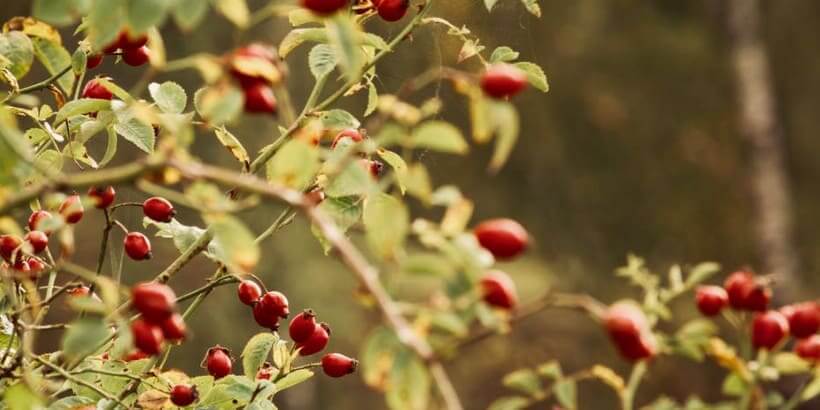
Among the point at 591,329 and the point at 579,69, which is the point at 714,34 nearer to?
the point at 579,69

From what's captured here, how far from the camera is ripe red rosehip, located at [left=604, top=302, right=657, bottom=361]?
0.56 meters

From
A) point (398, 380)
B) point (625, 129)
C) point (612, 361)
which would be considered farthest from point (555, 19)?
point (398, 380)

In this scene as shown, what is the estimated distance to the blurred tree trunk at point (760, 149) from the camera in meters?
5.68

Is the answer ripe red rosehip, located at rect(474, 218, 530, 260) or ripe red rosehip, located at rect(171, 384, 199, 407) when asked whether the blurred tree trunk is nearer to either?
ripe red rosehip, located at rect(171, 384, 199, 407)

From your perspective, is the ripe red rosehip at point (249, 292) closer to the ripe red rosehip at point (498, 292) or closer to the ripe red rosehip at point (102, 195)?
the ripe red rosehip at point (102, 195)

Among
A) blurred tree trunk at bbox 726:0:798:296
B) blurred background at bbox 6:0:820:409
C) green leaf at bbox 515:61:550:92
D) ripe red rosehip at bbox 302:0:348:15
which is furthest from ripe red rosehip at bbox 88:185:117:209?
blurred background at bbox 6:0:820:409

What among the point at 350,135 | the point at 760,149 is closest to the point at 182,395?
the point at 350,135

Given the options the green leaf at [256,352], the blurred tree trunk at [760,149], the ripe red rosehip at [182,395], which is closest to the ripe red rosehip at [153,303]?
the ripe red rosehip at [182,395]

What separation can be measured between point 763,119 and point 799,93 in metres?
1.71

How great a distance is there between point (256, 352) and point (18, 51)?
0.31 metres

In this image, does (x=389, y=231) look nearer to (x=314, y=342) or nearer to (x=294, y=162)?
(x=294, y=162)

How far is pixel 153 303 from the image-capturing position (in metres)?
0.62

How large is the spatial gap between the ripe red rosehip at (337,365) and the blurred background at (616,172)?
16.9ft

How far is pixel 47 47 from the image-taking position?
0.99 meters
